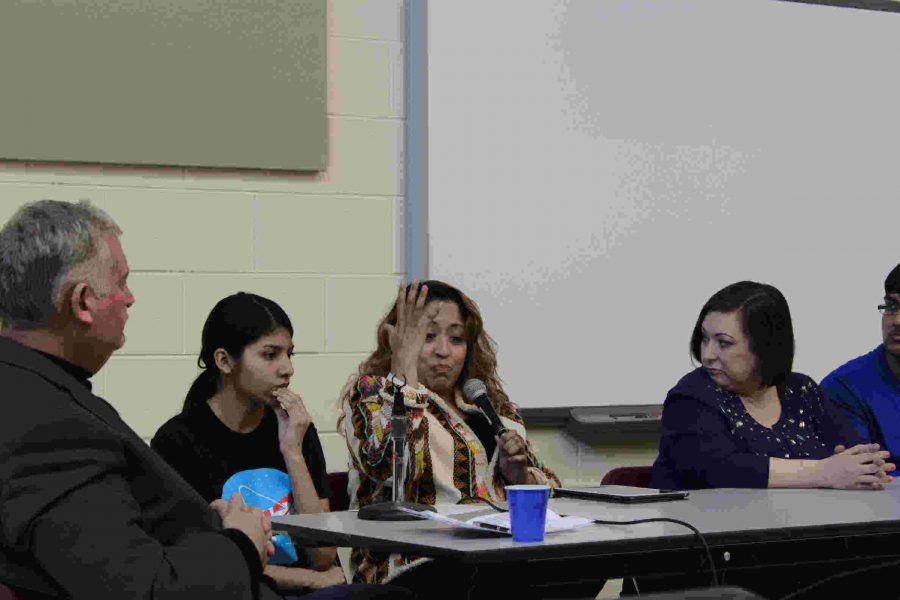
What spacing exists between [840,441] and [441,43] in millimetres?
1471

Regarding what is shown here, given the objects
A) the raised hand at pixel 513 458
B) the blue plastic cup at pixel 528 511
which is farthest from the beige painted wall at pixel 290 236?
the blue plastic cup at pixel 528 511

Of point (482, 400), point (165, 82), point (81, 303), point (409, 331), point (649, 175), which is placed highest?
point (165, 82)

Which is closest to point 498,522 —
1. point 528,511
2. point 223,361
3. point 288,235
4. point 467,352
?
point 528,511

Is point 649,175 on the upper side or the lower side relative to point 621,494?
upper

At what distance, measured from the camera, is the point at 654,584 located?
8.64ft

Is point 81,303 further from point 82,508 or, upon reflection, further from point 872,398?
point 872,398

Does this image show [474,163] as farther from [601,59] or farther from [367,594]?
[367,594]

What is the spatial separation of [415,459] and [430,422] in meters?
0.13

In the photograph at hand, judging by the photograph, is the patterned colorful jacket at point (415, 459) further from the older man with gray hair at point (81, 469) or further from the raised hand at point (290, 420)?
the older man with gray hair at point (81, 469)

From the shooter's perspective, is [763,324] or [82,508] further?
[763,324]

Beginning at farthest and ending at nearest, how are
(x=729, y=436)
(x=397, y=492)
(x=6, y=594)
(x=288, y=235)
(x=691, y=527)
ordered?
(x=288, y=235) < (x=729, y=436) < (x=397, y=492) < (x=691, y=527) < (x=6, y=594)

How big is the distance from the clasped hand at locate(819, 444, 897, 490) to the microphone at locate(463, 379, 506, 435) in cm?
74

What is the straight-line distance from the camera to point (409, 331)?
2922 millimetres

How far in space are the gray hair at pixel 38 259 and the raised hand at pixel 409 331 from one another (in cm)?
119
